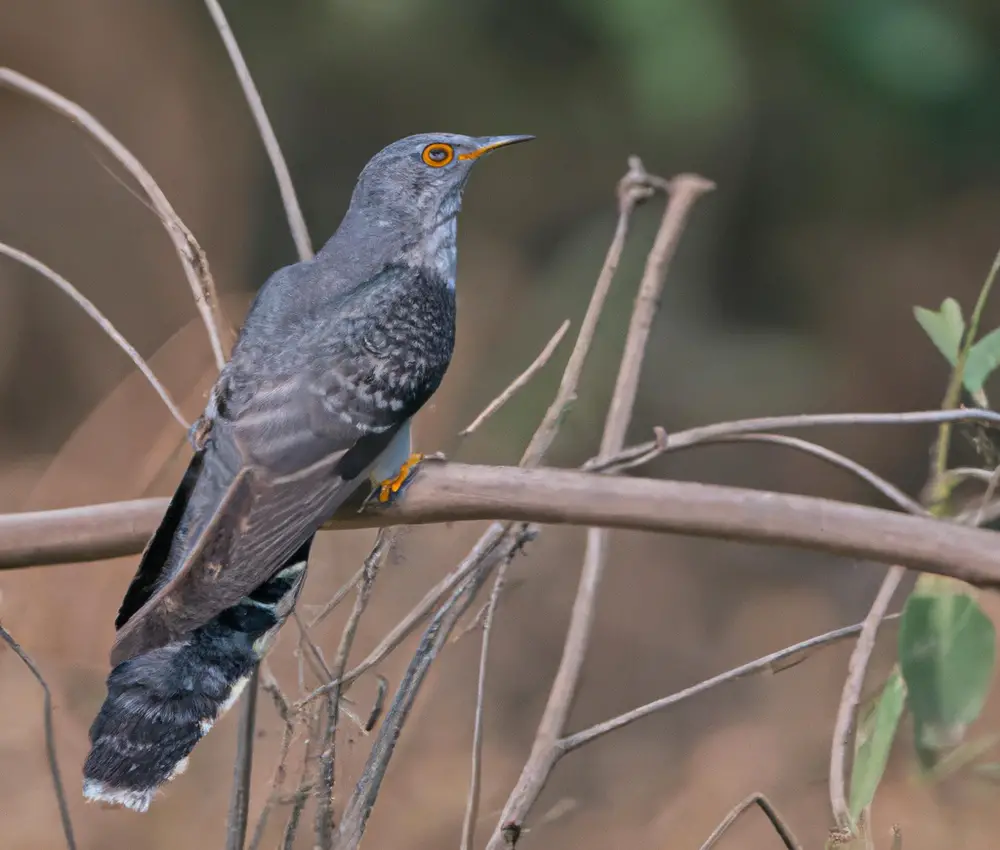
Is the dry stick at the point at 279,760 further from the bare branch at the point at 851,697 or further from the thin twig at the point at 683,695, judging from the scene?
the bare branch at the point at 851,697

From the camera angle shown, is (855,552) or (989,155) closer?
(855,552)

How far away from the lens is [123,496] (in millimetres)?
2449

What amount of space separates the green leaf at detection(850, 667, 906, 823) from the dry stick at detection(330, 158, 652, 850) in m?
0.39

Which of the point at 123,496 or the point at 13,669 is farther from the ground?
the point at 123,496

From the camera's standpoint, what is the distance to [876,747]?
1.15 metres

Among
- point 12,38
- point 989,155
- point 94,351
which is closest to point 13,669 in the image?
point 94,351

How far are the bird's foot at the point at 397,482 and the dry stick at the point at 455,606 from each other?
92 millimetres

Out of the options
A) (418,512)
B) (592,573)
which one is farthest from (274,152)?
(592,573)

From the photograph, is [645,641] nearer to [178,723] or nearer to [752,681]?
[752,681]

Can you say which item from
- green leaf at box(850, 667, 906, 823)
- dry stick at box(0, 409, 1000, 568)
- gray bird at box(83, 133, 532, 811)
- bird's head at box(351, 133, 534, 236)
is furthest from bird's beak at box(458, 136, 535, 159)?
green leaf at box(850, 667, 906, 823)

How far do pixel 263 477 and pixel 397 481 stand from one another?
0.13 metres

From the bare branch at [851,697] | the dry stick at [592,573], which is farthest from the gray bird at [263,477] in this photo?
the bare branch at [851,697]

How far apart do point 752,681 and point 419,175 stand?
1852 millimetres

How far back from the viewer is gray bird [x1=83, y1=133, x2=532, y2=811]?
1.03 metres
